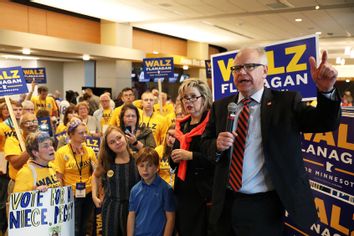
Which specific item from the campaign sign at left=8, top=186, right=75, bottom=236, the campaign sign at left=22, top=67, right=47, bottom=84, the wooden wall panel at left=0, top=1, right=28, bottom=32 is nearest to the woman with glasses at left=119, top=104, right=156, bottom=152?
the campaign sign at left=8, top=186, right=75, bottom=236

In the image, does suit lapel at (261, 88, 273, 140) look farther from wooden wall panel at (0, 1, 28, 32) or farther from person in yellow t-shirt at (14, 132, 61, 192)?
wooden wall panel at (0, 1, 28, 32)

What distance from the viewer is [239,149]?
1919 mm

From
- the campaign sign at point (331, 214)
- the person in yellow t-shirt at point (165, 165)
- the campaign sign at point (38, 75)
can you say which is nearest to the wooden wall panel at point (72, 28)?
the campaign sign at point (38, 75)

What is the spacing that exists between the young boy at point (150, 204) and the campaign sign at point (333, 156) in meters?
1.08

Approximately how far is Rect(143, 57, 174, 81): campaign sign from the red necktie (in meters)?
5.51

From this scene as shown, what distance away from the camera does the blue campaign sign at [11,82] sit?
4832 millimetres

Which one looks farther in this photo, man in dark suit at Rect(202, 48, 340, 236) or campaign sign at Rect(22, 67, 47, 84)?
campaign sign at Rect(22, 67, 47, 84)

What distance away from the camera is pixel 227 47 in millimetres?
19469

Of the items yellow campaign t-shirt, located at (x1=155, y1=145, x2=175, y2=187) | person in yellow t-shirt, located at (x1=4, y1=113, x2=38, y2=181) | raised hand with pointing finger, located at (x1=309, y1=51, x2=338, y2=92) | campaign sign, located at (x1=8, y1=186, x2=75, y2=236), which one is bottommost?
campaign sign, located at (x1=8, y1=186, x2=75, y2=236)

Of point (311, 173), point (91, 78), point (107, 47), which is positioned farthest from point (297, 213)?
point (91, 78)

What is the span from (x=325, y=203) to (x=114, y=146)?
1.72 metres

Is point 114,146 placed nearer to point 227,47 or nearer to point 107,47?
point 107,47

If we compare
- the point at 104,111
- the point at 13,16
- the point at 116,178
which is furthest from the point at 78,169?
the point at 13,16

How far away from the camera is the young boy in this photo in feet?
9.36
